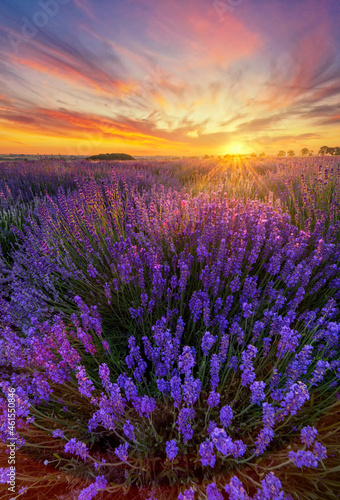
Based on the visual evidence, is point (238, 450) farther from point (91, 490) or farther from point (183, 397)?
point (91, 490)

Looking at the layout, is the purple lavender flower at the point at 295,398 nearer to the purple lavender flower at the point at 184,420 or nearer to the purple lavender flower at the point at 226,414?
the purple lavender flower at the point at 226,414

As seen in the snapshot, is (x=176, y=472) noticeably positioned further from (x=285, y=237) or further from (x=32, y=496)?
(x=285, y=237)

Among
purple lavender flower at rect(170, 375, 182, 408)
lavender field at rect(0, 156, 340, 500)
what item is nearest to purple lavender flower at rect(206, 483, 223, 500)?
lavender field at rect(0, 156, 340, 500)

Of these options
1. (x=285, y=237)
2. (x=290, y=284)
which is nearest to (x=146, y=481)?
(x=290, y=284)

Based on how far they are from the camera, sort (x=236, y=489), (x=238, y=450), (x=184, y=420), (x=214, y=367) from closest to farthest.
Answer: (x=236, y=489) < (x=238, y=450) < (x=184, y=420) < (x=214, y=367)

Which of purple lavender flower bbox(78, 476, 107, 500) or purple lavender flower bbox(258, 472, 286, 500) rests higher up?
purple lavender flower bbox(258, 472, 286, 500)

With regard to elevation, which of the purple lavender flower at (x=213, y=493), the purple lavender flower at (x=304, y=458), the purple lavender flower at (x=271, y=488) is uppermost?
the purple lavender flower at (x=304, y=458)

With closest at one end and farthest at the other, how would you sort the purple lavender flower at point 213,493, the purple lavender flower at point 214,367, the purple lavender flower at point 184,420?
the purple lavender flower at point 213,493, the purple lavender flower at point 184,420, the purple lavender flower at point 214,367

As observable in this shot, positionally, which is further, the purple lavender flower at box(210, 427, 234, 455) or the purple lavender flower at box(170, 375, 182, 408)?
the purple lavender flower at box(170, 375, 182, 408)

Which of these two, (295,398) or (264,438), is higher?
(295,398)

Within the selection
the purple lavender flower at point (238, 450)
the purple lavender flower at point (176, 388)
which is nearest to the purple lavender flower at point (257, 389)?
the purple lavender flower at point (238, 450)

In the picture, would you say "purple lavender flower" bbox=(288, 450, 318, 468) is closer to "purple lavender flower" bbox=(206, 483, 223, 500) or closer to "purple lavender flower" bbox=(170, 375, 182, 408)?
"purple lavender flower" bbox=(206, 483, 223, 500)

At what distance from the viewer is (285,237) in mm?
1959

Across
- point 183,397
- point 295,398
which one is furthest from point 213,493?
point 295,398
